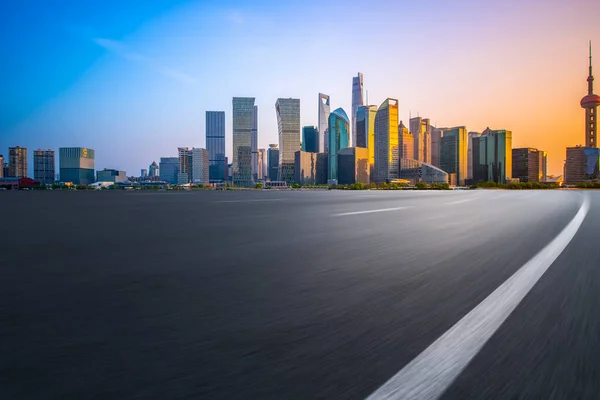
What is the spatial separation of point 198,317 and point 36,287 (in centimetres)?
181

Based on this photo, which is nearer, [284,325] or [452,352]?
[452,352]

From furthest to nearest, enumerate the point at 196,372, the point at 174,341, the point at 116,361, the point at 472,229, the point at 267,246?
the point at 472,229 < the point at 267,246 < the point at 174,341 < the point at 116,361 < the point at 196,372

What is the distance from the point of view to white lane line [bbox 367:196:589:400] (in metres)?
1.42

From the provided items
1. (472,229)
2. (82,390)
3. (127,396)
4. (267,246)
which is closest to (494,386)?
(127,396)

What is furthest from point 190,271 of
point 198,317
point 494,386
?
point 494,386

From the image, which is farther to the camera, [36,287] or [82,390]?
[36,287]

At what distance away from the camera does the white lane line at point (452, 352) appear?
1.42 meters

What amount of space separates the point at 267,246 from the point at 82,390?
4.03 m

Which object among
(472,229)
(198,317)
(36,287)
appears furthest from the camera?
(472,229)

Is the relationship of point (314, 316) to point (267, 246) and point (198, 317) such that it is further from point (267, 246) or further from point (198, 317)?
point (267, 246)

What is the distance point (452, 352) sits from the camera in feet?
5.73

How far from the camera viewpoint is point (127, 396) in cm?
136

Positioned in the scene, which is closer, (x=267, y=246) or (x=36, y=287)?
(x=36, y=287)

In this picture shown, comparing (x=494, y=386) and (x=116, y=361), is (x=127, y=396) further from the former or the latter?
(x=494, y=386)
